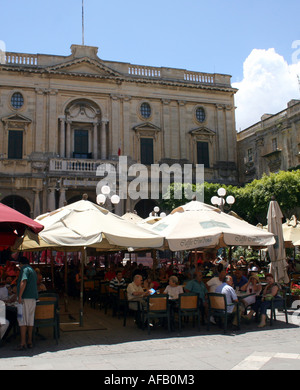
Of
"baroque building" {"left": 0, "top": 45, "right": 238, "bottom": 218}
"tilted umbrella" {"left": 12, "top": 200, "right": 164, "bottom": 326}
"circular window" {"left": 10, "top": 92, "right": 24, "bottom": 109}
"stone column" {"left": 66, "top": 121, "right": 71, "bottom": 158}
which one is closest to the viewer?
→ "tilted umbrella" {"left": 12, "top": 200, "right": 164, "bottom": 326}

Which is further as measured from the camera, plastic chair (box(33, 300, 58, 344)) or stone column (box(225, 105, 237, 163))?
stone column (box(225, 105, 237, 163))

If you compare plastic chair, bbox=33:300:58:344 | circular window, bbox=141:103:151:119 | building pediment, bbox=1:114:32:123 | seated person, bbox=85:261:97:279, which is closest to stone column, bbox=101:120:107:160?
circular window, bbox=141:103:151:119

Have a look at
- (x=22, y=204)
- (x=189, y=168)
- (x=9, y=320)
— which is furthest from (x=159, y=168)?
(x=9, y=320)

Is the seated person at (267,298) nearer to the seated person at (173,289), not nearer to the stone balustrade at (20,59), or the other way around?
the seated person at (173,289)

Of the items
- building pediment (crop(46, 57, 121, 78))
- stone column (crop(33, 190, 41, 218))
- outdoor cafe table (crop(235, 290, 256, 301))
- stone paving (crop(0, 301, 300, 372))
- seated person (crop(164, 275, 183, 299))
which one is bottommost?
stone paving (crop(0, 301, 300, 372))

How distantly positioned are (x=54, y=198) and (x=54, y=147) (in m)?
4.19

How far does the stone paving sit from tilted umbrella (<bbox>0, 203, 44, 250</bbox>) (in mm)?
2476

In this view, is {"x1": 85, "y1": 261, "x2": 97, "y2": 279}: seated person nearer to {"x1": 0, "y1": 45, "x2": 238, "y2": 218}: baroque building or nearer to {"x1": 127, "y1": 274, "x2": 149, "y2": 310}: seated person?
{"x1": 127, "y1": 274, "x2": 149, "y2": 310}: seated person

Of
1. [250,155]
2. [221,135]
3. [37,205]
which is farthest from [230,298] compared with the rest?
[250,155]

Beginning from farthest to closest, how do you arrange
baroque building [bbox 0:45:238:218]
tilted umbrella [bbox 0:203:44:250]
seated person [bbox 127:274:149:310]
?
baroque building [bbox 0:45:238:218]
seated person [bbox 127:274:149:310]
tilted umbrella [bbox 0:203:44:250]

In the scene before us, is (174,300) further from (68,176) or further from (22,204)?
(22,204)

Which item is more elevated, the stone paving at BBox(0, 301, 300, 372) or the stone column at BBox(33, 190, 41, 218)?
the stone column at BBox(33, 190, 41, 218)

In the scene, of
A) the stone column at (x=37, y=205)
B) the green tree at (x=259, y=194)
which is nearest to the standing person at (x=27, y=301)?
the green tree at (x=259, y=194)

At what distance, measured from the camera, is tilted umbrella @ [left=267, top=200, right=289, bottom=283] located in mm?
12180
